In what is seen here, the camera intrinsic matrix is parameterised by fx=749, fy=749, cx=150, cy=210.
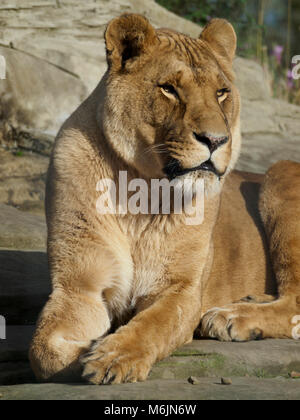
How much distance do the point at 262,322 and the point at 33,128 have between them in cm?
360

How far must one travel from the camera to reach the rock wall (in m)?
6.81

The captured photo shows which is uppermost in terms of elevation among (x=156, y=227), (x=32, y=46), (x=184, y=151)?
(x=32, y=46)

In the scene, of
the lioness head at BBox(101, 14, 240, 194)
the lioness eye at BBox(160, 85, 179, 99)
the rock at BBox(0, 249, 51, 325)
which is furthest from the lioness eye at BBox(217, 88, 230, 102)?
the rock at BBox(0, 249, 51, 325)

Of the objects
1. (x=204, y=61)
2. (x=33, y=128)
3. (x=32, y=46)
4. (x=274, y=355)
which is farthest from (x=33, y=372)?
(x=32, y=46)

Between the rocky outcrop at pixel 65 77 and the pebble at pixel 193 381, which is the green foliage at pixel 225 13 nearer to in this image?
the rocky outcrop at pixel 65 77

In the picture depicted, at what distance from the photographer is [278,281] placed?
4477 millimetres

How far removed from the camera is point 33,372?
3389mm

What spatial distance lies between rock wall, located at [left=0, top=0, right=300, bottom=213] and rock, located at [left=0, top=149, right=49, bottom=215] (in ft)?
0.04

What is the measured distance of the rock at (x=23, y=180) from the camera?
6117 millimetres

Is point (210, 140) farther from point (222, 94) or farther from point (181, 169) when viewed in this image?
point (222, 94)

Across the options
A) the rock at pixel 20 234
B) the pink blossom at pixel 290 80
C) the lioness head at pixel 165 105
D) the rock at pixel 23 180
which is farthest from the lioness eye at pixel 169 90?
the pink blossom at pixel 290 80

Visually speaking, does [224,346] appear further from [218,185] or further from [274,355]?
[218,185]

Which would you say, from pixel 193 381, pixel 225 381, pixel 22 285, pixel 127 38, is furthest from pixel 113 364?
pixel 22 285

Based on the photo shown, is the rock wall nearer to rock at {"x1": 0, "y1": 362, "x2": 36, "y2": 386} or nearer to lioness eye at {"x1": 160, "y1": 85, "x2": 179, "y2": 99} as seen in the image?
rock at {"x1": 0, "y1": 362, "x2": 36, "y2": 386}
